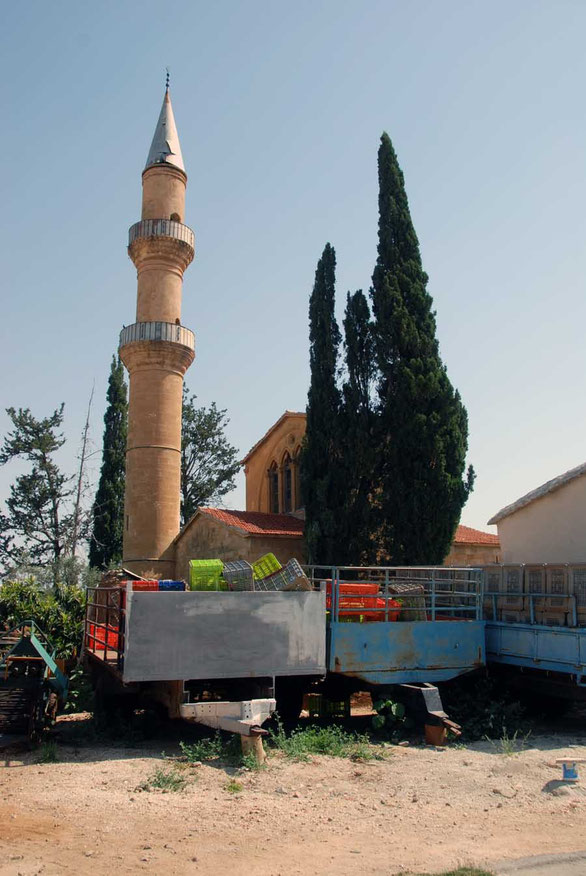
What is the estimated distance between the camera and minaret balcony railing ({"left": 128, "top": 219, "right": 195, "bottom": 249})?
2614 cm

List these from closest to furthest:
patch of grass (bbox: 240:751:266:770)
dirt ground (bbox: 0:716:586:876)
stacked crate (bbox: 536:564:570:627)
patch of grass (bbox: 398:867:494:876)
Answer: patch of grass (bbox: 398:867:494:876), dirt ground (bbox: 0:716:586:876), patch of grass (bbox: 240:751:266:770), stacked crate (bbox: 536:564:570:627)

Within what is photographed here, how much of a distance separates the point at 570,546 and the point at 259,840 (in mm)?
11403

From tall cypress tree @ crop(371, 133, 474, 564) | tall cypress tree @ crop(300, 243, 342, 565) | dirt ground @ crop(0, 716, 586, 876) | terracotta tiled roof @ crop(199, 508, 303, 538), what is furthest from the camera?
terracotta tiled roof @ crop(199, 508, 303, 538)

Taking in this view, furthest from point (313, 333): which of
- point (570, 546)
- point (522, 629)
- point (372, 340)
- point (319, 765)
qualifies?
point (319, 765)

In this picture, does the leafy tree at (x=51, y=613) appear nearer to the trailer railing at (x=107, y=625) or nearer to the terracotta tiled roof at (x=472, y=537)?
the trailer railing at (x=107, y=625)

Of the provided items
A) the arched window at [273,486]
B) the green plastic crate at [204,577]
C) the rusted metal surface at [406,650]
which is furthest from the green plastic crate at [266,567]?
the arched window at [273,486]

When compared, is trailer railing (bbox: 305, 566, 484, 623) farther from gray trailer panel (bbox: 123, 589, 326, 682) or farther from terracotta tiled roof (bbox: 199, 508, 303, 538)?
terracotta tiled roof (bbox: 199, 508, 303, 538)

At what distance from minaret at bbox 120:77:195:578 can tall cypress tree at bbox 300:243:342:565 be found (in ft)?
16.4

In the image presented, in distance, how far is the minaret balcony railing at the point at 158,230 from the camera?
26141 millimetres

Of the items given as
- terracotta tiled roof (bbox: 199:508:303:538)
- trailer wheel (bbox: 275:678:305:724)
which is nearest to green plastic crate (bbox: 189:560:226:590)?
trailer wheel (bbox: 275:678:305:724)

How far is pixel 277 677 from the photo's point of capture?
37.0 feet

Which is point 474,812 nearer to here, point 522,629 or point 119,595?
point 522,629

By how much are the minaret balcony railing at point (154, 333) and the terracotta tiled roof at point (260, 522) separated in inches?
237

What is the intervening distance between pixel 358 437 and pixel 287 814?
587 inches
